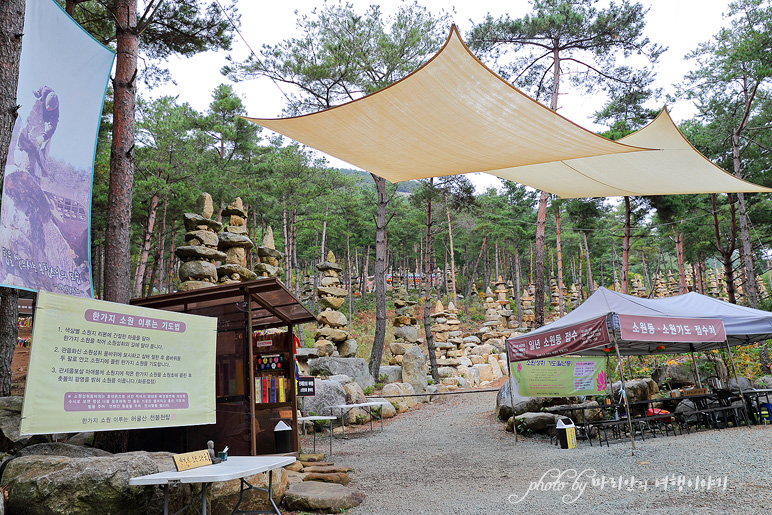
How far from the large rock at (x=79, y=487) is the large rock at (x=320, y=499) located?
3.68ft

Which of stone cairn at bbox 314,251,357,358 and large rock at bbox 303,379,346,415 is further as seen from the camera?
stone cairn at bbox 314,251,357,358

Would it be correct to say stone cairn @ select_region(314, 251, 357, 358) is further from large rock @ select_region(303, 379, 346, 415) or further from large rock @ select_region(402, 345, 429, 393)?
large rock @ select_region(303, 379, 346, 415)

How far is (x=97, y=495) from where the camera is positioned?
2.89 m

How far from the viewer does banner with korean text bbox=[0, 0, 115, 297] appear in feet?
12.2

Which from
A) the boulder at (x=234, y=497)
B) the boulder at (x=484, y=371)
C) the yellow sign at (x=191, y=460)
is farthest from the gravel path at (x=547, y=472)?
the boulder at (x=484, y=371)

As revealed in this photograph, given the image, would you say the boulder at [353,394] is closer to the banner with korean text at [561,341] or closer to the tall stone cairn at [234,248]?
the tall stone cairn at [234,248]

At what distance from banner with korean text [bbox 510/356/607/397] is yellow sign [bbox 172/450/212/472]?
6.24 m

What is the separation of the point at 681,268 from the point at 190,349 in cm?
1961

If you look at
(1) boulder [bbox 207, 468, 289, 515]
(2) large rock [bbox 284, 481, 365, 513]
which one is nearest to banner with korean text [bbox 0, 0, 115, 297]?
(1) boulder [bbox 207, 468, 289, 515]

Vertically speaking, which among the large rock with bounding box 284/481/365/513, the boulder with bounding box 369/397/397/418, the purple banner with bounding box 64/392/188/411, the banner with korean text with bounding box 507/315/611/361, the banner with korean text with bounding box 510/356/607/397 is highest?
the banner with korean text with bounding box 507/315/611/361

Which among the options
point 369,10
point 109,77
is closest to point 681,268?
point 369,10

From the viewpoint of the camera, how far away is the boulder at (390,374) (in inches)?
509

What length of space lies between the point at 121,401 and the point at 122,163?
9.88 ft

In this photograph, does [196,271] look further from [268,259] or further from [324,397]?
[324,397]
